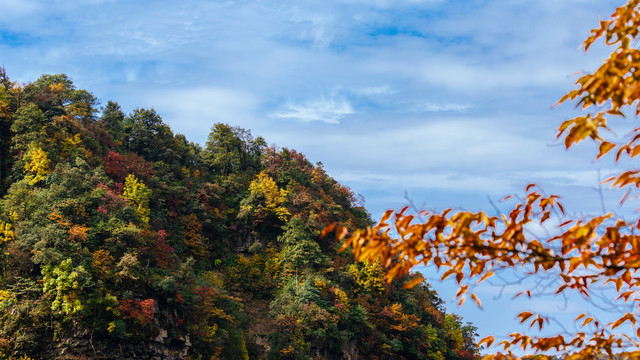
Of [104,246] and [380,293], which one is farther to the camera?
[380,293]

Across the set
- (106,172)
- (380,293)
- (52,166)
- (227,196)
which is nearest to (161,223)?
(106,172)

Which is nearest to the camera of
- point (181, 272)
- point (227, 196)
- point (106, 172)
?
point (181, 272)

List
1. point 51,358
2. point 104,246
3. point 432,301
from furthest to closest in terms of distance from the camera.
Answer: point 432,301, point 104,246, point 51,358

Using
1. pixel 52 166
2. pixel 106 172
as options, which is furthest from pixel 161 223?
pixel 52 166

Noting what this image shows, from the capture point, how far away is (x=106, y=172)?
2161cm

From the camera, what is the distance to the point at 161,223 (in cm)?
2212

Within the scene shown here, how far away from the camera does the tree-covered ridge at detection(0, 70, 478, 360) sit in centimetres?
1459

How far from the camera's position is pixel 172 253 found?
19.6 meters

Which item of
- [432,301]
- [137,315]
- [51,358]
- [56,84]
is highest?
[56,84]

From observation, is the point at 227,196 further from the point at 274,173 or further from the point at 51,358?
the point at 51,358

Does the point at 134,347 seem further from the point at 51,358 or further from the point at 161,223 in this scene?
the point at 161,223

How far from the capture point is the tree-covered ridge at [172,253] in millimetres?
14586

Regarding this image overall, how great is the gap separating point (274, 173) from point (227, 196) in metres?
3.36

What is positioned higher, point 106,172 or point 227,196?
point 227,196
